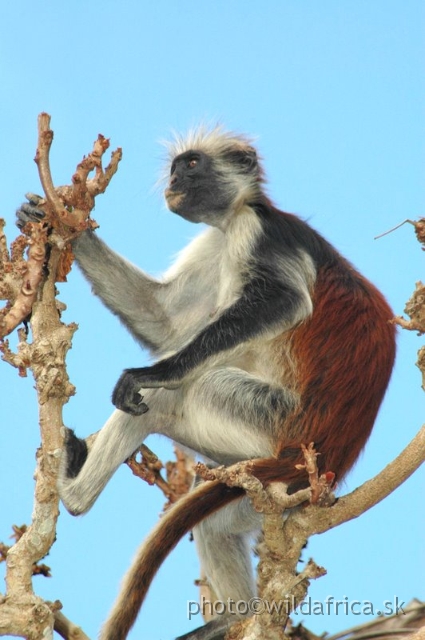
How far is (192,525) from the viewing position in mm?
5605

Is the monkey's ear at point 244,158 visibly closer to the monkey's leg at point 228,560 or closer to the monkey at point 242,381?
the monkey at point 242,381

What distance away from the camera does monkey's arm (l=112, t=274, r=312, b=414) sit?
6.05 meters

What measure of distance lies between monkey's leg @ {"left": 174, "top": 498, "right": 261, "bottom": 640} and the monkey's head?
230 centimetres

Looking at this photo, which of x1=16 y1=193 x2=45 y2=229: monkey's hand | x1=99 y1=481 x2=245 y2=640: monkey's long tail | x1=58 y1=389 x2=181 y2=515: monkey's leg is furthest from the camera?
x1=16 y1=193 x2=45 y2=229: monkey's hand

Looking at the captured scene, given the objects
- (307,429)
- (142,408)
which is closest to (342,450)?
(307,429)

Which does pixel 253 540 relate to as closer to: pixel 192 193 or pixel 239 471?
pixel 239 471

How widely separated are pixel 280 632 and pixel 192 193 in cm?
343

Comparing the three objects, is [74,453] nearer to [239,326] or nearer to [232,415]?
[232,415]

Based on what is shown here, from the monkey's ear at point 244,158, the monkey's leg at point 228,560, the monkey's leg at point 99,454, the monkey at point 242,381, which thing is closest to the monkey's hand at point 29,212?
the monkey at point 242,381

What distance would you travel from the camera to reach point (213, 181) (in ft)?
23.4

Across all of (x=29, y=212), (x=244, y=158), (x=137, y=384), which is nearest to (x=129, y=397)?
(x=137, y=384)

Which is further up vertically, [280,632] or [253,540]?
[253,540]

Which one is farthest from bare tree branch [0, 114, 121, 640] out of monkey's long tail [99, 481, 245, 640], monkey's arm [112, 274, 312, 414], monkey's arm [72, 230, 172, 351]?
monkey's arm [72, 230, 172, 351]

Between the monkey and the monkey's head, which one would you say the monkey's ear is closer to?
the monkey's head
